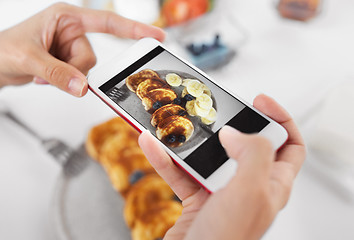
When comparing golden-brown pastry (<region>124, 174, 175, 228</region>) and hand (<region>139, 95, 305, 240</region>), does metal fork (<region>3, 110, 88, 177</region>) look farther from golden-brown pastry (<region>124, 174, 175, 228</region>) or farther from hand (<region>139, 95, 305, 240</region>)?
hand (<region>139, 95, 305, 240</region>)

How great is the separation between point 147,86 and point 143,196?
0.25 metres

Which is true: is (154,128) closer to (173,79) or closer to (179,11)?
(173,79)

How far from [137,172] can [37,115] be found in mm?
332

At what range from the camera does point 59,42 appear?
616 mm

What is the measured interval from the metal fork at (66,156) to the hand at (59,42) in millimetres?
154

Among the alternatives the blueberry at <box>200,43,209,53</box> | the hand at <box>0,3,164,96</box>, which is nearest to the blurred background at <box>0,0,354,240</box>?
the blueberry at <box>200,43,209,53</box>

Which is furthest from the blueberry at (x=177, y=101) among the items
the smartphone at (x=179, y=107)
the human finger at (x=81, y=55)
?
the human finger at (x=81, y=55)

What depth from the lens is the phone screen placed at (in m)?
0.43

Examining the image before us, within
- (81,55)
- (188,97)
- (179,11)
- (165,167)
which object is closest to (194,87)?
(188,97)

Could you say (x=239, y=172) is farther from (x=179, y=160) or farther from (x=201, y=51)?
(x=201, y=51)

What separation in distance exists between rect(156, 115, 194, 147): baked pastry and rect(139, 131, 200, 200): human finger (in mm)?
16

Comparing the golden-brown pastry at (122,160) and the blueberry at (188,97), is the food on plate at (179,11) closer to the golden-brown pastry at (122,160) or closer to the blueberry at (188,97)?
the golden-brown pastry at (122,160)

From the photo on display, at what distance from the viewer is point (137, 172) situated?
2.20ft

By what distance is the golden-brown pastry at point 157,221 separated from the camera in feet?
1.94
